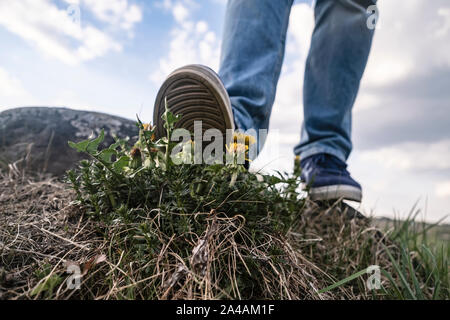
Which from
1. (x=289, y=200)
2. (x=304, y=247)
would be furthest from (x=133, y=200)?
(x=304, y=247)

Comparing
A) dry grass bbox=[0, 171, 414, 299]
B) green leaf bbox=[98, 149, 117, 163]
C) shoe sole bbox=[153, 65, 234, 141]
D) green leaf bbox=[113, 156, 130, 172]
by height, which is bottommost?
dry grass bbox=[0, 171, 414, 299]

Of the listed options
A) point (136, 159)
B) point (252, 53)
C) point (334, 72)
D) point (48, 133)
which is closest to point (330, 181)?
point (334, 72)

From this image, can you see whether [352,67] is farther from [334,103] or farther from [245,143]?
[245,143]

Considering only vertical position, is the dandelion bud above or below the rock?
below

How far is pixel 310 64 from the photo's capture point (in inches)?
84.9

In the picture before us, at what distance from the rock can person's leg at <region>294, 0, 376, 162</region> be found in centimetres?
140

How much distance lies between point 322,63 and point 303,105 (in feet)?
0.99

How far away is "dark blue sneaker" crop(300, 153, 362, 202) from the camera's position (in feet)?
6.47

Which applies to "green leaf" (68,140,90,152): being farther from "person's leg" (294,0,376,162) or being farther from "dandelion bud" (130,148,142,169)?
"person's leg" (294,0,376,162)

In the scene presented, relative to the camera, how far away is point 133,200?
116 cm

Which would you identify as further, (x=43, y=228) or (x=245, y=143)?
(x=245, y=143)

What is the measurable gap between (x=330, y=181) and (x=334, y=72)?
690 mm

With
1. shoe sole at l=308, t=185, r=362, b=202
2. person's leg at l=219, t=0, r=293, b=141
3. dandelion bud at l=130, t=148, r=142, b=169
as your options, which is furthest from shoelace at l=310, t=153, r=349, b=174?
dandelion bud at l=130, t=148, r=142, b=169

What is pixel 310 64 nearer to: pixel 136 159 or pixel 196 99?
pixel 196 99
